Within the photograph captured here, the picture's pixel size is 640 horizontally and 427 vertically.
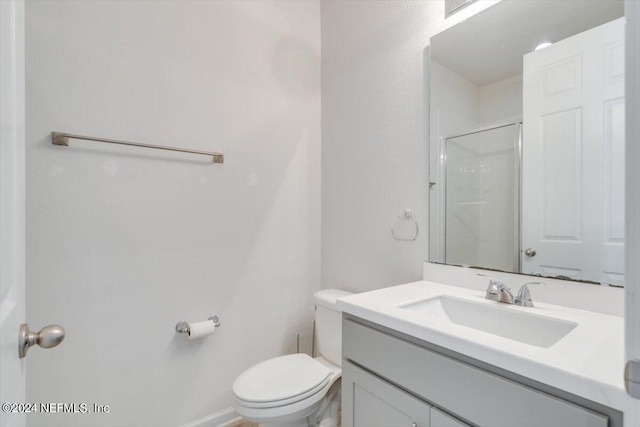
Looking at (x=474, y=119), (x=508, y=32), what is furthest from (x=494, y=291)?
(x=508, y=32)

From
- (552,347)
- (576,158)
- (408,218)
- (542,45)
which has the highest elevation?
(542,45)

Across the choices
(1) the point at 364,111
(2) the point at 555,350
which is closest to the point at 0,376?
(2) the point at 555,350

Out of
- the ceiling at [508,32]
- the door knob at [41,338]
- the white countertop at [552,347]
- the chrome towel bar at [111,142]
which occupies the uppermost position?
the ceiling at [508,32]

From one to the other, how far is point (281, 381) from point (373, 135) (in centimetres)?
132

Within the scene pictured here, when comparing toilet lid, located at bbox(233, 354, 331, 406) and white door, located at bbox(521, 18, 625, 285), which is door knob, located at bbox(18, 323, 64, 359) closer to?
toilet lid, located at bbox(233, 354, 331, 406)

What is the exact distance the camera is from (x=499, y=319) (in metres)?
0.99

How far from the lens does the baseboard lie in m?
1.55

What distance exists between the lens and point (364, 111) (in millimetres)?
1729

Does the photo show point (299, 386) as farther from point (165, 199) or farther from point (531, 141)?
point (531, 141)

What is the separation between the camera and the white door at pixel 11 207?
0.49m

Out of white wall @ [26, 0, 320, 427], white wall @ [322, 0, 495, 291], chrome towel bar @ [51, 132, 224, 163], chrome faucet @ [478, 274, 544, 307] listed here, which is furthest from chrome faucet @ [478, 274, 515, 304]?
chrome towel bar @ [51, 132, 224, 163]

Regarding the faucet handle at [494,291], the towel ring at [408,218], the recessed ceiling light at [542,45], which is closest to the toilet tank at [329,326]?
the towel ring at [408,218]

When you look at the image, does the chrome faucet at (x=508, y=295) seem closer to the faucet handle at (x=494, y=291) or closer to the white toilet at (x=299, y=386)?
the faucet handle at (x=494, y=291)

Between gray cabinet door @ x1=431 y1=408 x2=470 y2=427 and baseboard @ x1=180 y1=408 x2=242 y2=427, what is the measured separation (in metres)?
1.28
